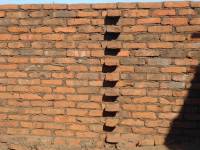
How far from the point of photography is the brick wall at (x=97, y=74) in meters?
4.30

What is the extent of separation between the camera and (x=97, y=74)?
4.44 meters

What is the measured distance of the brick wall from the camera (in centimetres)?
430

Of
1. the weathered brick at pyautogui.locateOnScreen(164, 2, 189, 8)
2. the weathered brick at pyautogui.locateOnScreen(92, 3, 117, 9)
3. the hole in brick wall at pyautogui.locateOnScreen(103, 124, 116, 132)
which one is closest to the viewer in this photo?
the weathered brick at pyautogui.locateOnScreen(164, 2, 189, 8)

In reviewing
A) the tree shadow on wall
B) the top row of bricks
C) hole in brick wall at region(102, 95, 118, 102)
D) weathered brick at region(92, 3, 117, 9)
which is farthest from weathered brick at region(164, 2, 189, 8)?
hole in brick wall at region(102, 95, 118, 102)

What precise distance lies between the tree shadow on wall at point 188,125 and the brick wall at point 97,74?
1 cm

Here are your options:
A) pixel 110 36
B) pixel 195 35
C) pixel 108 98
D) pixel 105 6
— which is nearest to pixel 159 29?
pixel 195 35

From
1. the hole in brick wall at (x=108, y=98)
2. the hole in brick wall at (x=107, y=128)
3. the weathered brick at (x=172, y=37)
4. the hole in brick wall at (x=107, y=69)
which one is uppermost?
the weathered brick at (x=172, y=37)

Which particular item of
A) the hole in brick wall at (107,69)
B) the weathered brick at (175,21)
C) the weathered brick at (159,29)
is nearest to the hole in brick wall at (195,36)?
the weathered brick at (175,21)

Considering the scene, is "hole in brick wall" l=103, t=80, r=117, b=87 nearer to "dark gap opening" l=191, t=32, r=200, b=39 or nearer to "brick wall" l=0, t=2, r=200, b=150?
"brick wall" l=0, t=2, r=200, b=150

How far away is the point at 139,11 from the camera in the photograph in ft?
14.2

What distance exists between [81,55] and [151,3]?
100 cm

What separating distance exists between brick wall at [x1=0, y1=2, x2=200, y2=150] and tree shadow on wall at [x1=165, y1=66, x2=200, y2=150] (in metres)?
0.01

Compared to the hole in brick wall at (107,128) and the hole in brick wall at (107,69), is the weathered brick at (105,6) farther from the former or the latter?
the hole in brick wall at (107,128)

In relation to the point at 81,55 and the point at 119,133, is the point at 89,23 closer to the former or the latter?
the point at 81,55
